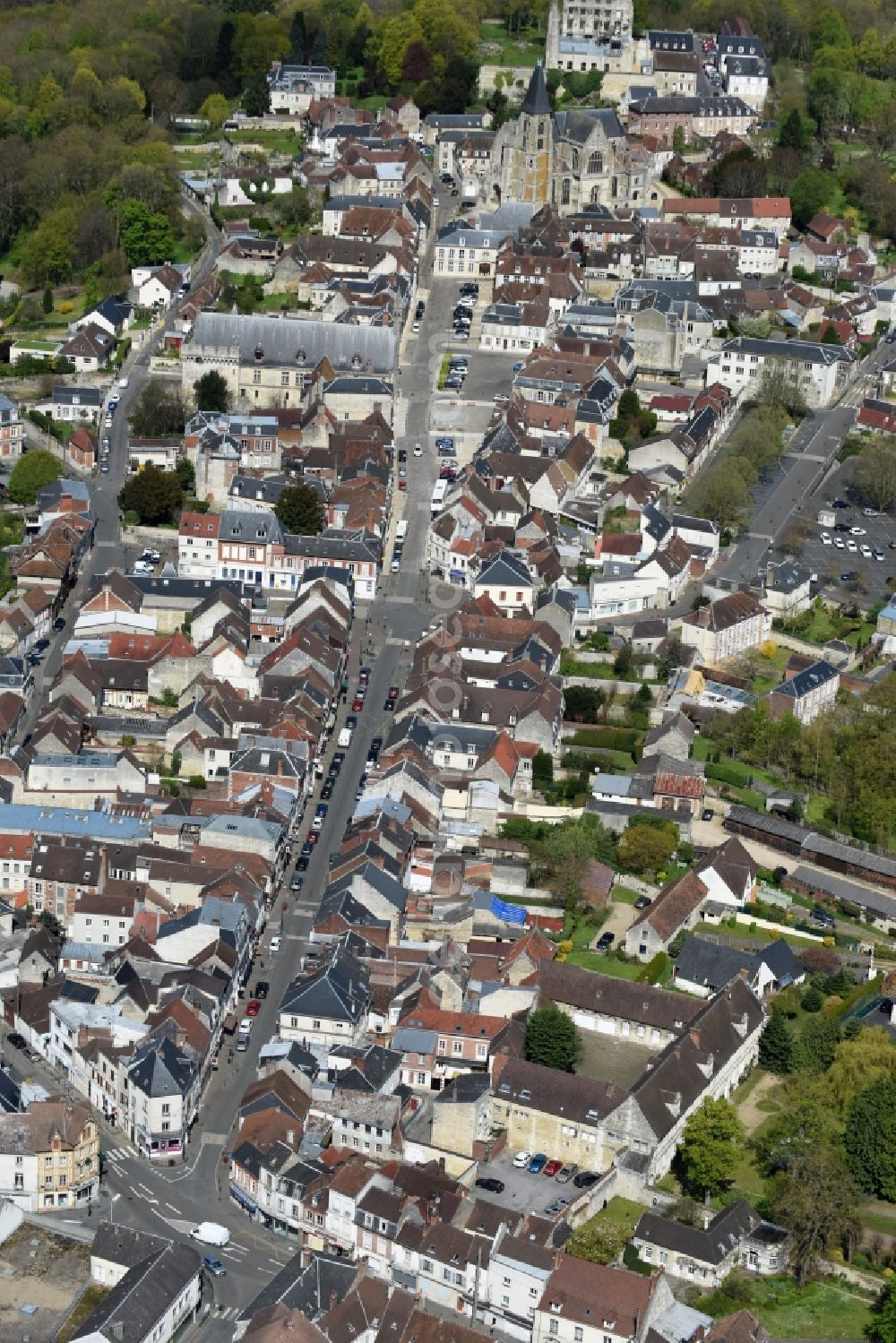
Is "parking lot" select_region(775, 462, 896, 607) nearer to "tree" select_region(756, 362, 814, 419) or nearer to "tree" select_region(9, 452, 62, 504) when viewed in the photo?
"tree" select_region(756, 362, 814, 419)

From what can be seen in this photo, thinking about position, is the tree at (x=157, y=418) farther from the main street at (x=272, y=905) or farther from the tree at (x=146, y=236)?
the tree at (x=146, y=236)

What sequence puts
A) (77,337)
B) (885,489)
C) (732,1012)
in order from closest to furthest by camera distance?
(732,1012)
(885,489)
(77,337)

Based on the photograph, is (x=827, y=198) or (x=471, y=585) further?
(x=827, y=198)

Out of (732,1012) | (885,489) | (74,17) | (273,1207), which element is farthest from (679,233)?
(273,1207)

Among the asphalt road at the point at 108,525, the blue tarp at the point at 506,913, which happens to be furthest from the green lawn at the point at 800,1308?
the asphalt road at the point at 108,525

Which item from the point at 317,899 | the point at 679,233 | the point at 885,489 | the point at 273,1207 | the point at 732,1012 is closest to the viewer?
the point at 273,1207

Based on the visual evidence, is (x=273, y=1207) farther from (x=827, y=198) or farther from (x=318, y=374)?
(x=827, y=198)

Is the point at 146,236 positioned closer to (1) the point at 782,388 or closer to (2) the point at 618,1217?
(1) the point at 782,388
